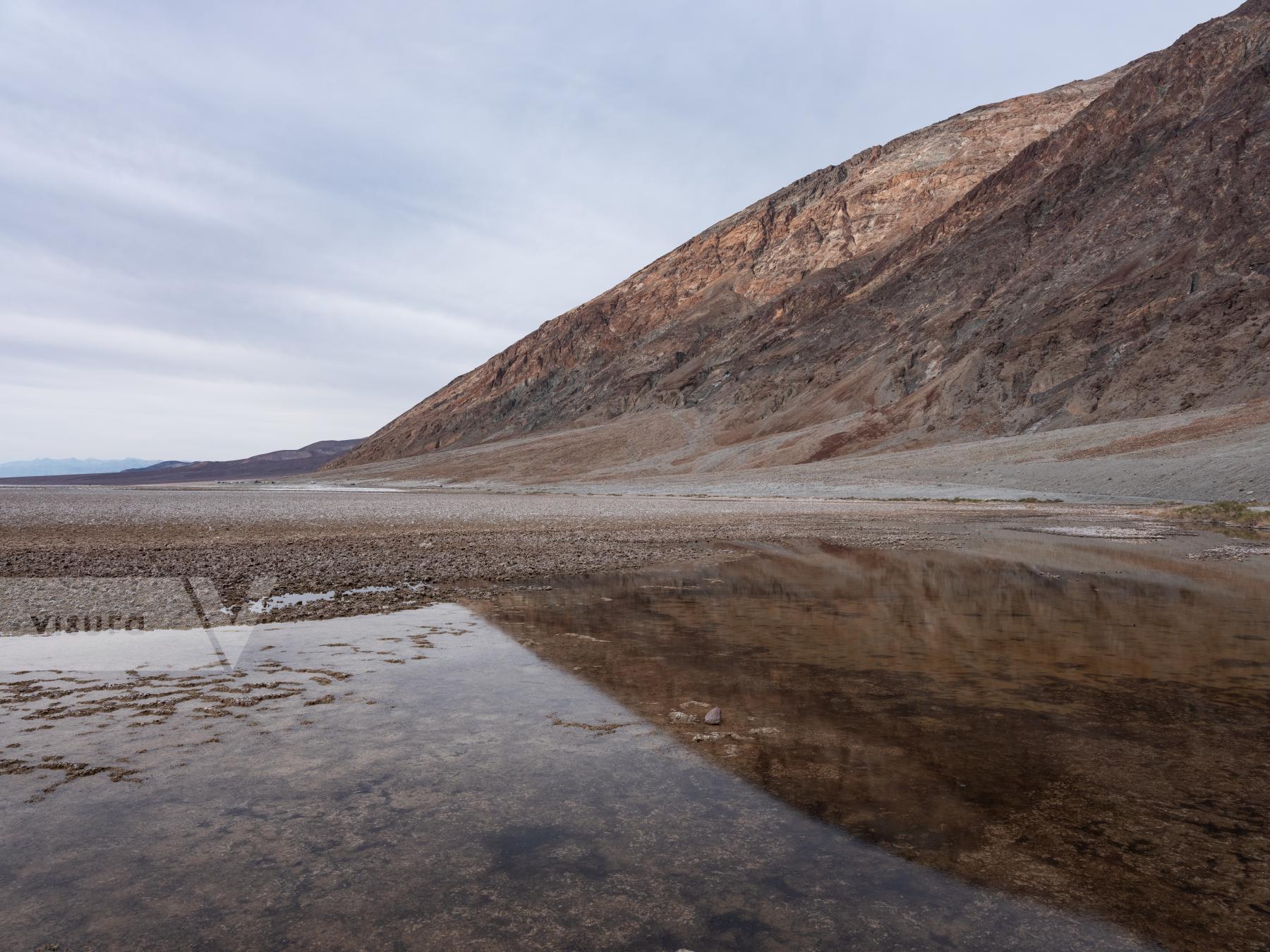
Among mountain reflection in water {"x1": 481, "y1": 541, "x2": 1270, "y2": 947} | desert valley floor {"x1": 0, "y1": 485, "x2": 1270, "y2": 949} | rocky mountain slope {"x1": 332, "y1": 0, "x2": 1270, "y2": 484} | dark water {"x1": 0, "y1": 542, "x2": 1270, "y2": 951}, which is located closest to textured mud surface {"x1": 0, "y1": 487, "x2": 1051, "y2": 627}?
desert valley floor {"x1": 0, "y1": 485, "x2": 1270, "y2": 949}

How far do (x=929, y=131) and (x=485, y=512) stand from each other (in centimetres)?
13141

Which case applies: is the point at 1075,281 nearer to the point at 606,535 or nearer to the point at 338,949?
the point at 606,535

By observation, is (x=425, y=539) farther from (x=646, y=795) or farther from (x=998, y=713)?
(x=646, y=795)

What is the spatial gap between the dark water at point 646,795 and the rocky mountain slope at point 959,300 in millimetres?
67766

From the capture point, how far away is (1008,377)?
76500 millimetres

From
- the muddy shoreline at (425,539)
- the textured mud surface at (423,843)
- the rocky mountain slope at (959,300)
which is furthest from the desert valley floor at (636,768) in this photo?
the rocky mountain slope at (959,300)

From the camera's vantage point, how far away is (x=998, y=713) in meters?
5.65

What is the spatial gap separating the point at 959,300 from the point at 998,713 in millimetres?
99650

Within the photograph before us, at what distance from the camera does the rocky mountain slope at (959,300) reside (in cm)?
7062

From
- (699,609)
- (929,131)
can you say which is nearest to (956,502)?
(699,609)

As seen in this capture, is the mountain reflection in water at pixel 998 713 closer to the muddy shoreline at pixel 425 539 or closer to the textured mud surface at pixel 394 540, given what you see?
the textured mud surface at pixel 394 540

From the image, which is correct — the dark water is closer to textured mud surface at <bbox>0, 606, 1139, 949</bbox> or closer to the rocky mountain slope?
textured mud surface at <bbox>0, 606, 1139, 949</bbox>

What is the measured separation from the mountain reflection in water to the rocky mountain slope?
63983 mm

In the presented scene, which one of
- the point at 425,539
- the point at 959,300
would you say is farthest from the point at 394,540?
the point at 959,300
